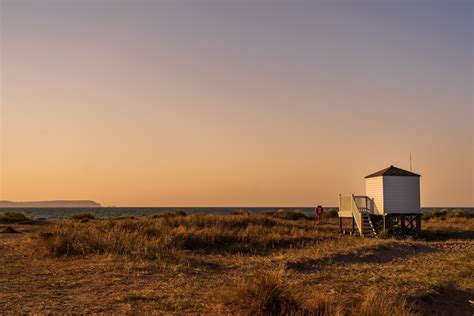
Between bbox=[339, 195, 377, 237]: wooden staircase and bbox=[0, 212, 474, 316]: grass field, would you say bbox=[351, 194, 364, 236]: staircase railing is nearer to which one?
bbox=[339, 195, 377, 237]: wooden staircase

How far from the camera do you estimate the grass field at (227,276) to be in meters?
9.86

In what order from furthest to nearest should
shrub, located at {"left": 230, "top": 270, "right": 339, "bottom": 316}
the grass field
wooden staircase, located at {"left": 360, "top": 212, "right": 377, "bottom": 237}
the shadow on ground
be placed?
wooden staircase, located at {"left": 360, "top": 212, "right": 377, "bottom": 237} → the shadow on ground → the grass field → shrub, located at {"left": 230, "top": 270, "right": 339, "bottom": 316}

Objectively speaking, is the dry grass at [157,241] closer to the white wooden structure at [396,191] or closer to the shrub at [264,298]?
the white wooden structure at [396,191]

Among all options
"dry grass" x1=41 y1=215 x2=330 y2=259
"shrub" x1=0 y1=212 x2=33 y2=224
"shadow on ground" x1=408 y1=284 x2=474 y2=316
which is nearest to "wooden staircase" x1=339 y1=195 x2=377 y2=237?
"dry grass" x1=41 y1=215 x2=330 y2=259

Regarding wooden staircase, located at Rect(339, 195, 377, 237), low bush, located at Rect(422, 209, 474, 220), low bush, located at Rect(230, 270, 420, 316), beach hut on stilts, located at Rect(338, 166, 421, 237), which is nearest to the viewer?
low bush, located at Rect(230, 270, 420, 316)

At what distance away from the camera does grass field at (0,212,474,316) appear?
986 centimetres

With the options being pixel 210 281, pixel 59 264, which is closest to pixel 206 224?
pixel 59 264

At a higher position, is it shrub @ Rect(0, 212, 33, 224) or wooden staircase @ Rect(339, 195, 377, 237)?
wooden staircase @ Rect(339, 195, 377, 237)

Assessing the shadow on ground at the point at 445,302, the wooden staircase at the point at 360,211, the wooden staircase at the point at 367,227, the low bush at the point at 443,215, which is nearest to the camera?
the shadow on ground at the point at 445,302

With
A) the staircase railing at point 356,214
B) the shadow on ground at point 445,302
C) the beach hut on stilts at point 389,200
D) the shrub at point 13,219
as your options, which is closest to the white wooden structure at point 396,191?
the beach hut on stilts at point 389,200

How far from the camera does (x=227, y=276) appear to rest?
14.2 m

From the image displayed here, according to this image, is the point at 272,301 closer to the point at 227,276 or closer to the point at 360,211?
the point at 227,276

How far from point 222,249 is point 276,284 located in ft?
39.9

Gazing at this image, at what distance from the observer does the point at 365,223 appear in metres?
30.9
